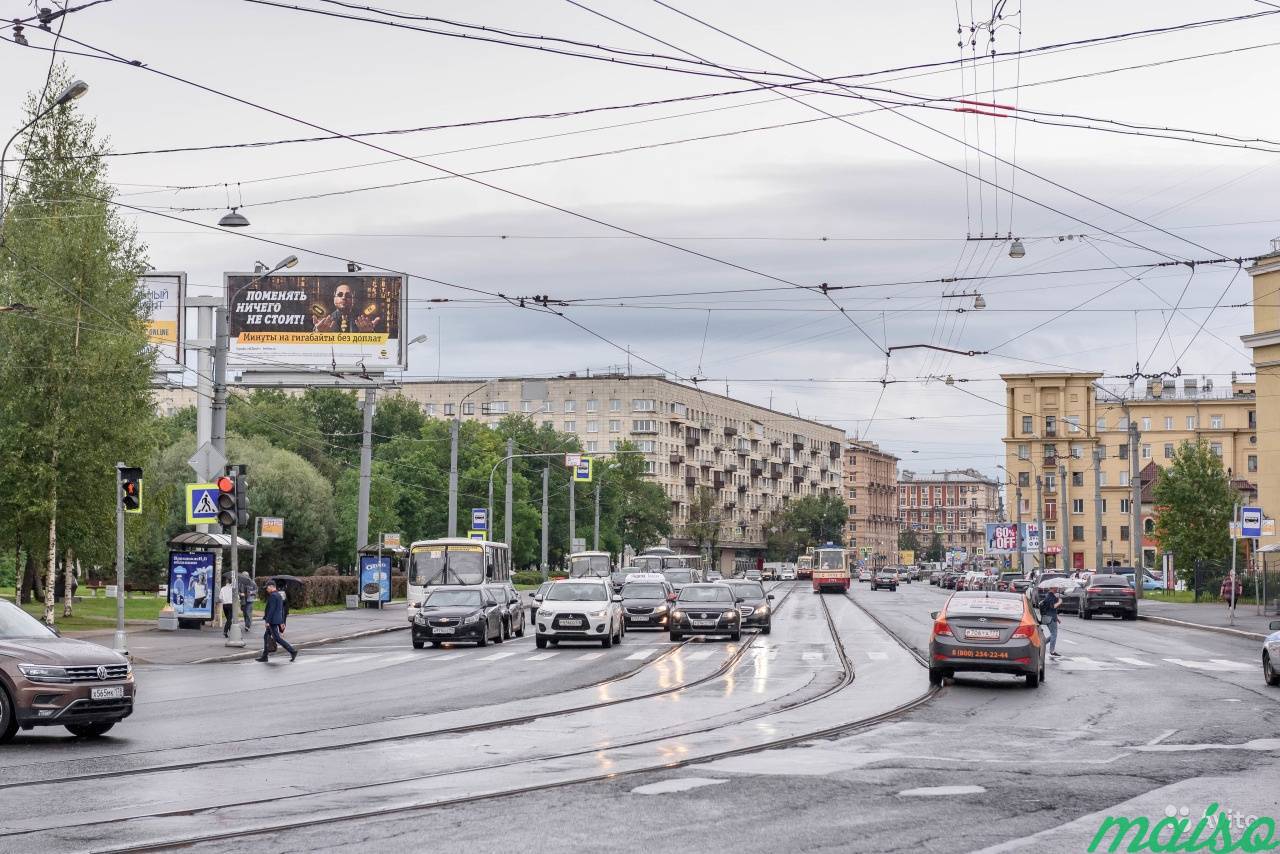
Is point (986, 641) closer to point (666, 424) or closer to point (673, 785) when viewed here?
point (673, 785)

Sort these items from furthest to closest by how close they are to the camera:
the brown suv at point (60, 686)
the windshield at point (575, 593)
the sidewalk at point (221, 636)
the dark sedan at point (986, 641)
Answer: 1. the windshield at point (575, 593)
2. the sidewalk at point (221, 636)
3. the dark sedan at point (986, 641)
4. the brown suv at point (60, 686)

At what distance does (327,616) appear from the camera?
53125 mm

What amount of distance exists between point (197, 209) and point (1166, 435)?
129 metres

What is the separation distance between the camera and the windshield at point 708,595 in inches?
1569

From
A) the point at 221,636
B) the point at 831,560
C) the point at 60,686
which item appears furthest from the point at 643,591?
the point at 831,560

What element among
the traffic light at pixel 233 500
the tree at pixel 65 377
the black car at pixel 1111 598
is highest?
the tree at pixel 65 377

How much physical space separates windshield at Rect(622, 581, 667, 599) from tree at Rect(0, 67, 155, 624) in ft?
46.4

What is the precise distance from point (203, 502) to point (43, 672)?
2167 cm

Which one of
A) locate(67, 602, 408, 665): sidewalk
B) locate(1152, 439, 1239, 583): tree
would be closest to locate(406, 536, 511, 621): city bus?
locate(67, 602, 408, 665): sidewalk

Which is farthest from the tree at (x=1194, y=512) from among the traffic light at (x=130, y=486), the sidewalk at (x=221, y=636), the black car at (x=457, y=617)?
the traffic light at (x=130, y=486)

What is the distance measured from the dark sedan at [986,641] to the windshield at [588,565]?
165 feet

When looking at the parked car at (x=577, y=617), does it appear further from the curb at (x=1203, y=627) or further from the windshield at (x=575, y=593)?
the curb at (x=1203, y=627)

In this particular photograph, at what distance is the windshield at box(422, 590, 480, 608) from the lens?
38.0 meters

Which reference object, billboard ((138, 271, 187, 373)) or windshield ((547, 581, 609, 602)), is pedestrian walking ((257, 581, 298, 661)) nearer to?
windshield ((547, 581, 609, 602))
